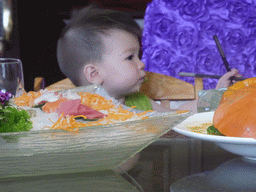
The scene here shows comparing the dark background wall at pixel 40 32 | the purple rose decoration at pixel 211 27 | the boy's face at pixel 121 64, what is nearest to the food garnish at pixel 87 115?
the boy's face at pixel 121 64

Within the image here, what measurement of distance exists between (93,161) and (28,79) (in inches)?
182

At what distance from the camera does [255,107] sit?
33cm

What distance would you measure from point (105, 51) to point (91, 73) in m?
0.13

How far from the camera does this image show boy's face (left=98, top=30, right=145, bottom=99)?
1380mm

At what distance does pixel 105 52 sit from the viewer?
55.8 inches

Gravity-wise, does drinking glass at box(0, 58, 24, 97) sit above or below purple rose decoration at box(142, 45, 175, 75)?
above

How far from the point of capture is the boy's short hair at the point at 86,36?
4.70 ft

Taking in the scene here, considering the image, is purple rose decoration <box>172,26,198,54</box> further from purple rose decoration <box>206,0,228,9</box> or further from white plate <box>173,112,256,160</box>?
white plate <box>173,112,256,160</box>

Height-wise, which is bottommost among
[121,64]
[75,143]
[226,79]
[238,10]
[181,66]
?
[181,66]

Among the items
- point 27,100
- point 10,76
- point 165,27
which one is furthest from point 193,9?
point 27,100

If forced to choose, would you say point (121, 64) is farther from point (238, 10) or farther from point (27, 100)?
point (238, 10)

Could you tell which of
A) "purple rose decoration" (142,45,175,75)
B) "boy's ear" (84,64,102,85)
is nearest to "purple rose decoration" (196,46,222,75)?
"purple rose decoration" (142,45,175,75)

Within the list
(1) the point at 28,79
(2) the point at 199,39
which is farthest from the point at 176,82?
(1) the point at 28,79

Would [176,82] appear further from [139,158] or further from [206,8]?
[206,8]
